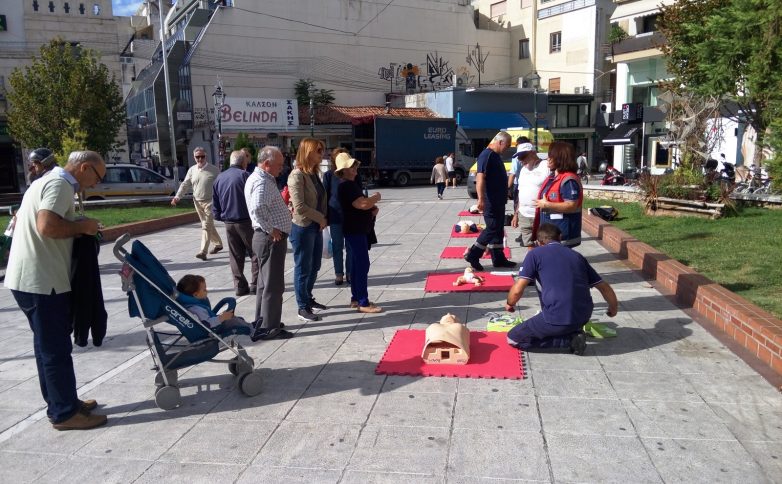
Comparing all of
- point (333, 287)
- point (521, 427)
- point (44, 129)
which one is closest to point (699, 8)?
point (333, 287)

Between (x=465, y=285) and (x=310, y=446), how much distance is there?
4048 mm

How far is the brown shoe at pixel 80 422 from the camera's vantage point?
3.67m

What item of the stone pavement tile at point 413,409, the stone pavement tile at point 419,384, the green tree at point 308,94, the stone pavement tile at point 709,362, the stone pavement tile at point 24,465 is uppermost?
the green tree at point 308,94

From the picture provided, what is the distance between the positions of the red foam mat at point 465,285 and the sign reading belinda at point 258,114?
24519mm

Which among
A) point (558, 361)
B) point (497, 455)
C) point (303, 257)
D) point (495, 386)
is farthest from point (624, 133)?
point (497, 455)

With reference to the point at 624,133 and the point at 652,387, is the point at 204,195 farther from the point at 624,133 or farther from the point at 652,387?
the point at 624,133

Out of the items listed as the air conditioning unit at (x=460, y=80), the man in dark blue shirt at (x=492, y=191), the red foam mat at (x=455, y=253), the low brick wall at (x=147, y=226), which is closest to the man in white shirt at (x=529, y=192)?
the man in dark blue shirt at (x=492, y=191)

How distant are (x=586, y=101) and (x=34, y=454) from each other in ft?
142

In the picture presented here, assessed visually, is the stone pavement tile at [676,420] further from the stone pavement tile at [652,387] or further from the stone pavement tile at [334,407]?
the stone pavement tile at [334,407]

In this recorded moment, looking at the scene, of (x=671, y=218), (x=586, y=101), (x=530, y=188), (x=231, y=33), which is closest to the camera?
(x=530, y=188)

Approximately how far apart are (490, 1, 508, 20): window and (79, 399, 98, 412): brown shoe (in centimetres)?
4944

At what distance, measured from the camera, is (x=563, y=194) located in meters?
5.85

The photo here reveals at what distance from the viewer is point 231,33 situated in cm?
3462

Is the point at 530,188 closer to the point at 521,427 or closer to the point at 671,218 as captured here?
the point at 521,427
